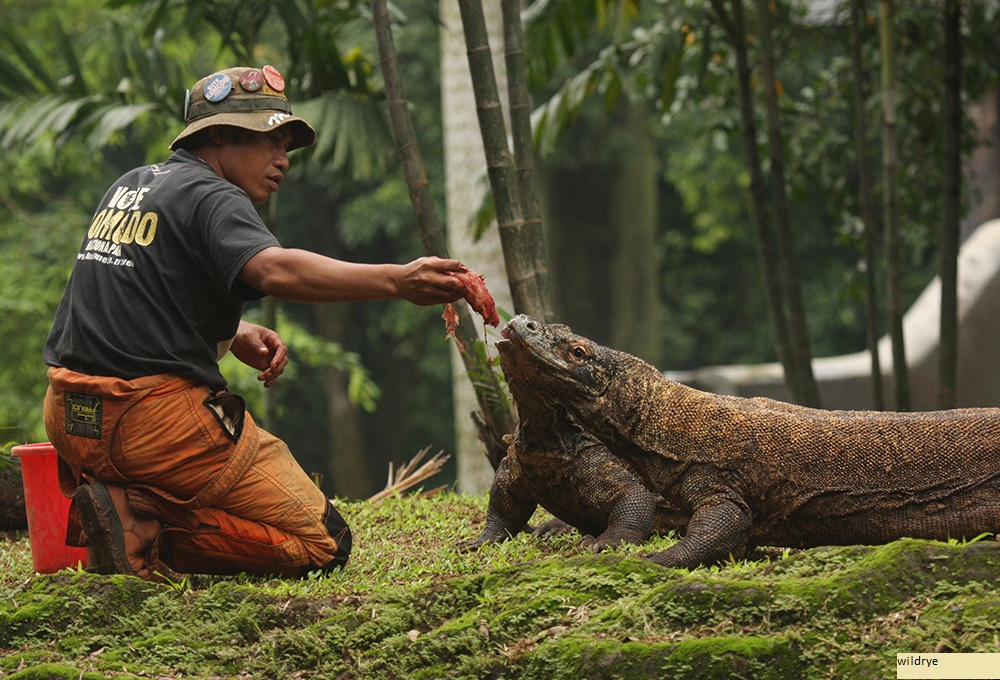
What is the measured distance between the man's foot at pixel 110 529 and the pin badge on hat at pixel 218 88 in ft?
4.82

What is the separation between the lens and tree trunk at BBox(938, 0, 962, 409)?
22.8ft

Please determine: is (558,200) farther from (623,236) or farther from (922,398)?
(922,398)

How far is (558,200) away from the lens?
21.2 m

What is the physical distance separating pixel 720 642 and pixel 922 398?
1409 centimetres

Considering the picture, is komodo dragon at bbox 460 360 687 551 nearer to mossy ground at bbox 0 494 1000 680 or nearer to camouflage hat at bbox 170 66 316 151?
mossy ground at bbox 0 494 1000 680

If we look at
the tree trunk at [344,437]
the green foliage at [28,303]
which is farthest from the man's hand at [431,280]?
the tree trunk at [344,437]

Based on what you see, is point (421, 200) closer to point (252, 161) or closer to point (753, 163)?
point (252, 161)

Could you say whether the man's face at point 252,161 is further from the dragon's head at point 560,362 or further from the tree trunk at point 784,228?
the tree trunk at point 784,228

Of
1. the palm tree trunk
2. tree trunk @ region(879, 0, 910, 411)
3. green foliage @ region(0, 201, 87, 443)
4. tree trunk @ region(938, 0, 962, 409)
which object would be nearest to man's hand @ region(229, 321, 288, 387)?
the palm tree trunk

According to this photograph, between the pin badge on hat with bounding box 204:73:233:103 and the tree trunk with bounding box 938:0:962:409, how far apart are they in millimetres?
4435

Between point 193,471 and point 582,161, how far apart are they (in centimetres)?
1664

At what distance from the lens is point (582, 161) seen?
2028 cm

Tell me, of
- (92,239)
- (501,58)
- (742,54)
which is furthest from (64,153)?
(92,239)

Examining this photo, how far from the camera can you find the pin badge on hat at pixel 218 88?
438 cm
